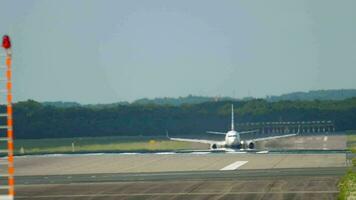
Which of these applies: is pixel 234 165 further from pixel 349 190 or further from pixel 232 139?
pixel 232 139

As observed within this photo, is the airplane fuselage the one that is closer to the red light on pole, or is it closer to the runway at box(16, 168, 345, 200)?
the runway at box(16, 168, 345, 200)

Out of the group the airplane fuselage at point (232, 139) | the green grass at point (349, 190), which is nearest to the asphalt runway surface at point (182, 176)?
the green grass at point (349, 190)

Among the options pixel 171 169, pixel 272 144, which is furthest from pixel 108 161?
pixel 272 144

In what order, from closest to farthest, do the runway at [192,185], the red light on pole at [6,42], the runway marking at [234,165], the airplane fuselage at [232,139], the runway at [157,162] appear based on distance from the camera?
the red light on pole at [6,42], the runway at [192,185], the runway marking at [234,165], the runway at [157,162], the airplane fuselage at [232,139]

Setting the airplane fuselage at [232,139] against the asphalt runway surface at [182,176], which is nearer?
the asphalt runway surface at [182,176]

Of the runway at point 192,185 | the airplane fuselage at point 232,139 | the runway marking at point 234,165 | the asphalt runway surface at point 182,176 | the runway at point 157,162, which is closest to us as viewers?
the runway at point 192,185

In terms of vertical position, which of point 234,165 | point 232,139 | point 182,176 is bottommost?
A: point 182,176

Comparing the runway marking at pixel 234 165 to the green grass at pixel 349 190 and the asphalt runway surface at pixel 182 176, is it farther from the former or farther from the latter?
the green grass at pixel 349 190

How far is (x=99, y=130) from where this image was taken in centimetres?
19688

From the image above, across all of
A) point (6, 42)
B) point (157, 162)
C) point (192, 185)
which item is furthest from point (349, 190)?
point (157, 162)

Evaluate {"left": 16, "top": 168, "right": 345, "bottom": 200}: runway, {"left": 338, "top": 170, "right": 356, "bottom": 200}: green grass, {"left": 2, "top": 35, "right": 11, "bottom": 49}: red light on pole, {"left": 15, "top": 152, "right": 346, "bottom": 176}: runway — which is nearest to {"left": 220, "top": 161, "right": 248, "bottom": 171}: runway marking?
{"left": 15, "top": 152, "right": 346, "bottom": 176}: runway

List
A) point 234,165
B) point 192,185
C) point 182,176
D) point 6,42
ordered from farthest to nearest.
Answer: point 234,165 < point 182,176 < point 192,185 < point 6,42

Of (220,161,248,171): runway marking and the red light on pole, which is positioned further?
(220,161,248,171): runway marking

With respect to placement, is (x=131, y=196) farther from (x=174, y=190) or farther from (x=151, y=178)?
(x=151, y=178)
